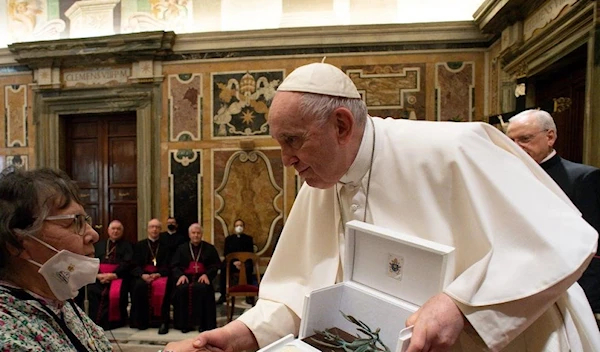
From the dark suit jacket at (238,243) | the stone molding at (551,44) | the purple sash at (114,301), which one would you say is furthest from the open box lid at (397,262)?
the dark suit jacket at (238,243)

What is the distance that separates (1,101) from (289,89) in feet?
26.3

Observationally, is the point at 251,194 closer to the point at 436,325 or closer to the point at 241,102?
the point at 241,102

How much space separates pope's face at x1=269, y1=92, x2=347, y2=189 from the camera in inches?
43.9

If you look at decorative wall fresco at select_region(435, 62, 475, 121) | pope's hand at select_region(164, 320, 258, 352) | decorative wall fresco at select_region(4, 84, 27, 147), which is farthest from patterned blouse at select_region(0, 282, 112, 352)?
decorative wall fresco at select_region(4, 84, 27, 147)

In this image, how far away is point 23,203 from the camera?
141 cm

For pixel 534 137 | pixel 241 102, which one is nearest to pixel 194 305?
pixel 241 102

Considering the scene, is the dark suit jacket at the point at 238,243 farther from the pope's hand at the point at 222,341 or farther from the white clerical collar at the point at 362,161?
the white clerical collar at the point at 362,161

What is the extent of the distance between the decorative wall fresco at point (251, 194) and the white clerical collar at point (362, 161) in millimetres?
5240

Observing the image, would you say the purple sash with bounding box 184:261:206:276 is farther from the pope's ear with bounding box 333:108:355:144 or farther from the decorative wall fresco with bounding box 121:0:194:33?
the pope's ear with bounding box 333:108:355:144

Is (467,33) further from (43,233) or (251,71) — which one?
(43,233)

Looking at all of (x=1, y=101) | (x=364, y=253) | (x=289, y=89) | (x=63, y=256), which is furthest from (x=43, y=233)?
(x=1, y=101)

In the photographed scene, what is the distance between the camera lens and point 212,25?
6641mm

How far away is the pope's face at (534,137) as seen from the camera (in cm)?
268

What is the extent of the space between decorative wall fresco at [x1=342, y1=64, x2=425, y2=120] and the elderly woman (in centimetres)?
526
